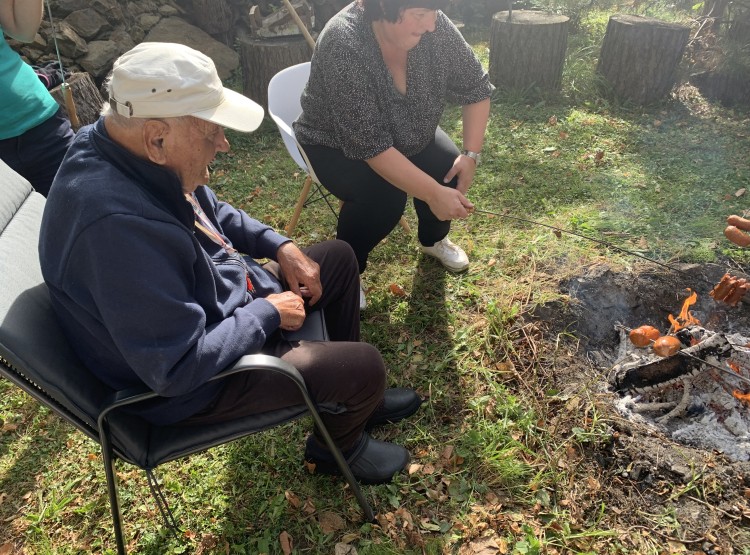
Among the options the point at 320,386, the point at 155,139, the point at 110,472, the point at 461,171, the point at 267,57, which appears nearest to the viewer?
the point at 155,139

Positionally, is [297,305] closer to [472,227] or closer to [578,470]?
[578,470]

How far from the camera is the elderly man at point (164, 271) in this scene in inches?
58.7

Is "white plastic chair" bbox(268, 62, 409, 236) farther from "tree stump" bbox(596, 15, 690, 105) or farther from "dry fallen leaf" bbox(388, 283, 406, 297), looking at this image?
"tree stump" bbox(596, 15, 690, 105)

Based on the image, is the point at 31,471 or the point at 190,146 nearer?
the point at 190,146

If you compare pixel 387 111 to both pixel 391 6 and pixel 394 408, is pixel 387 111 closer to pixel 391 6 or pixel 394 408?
pixel 391 6

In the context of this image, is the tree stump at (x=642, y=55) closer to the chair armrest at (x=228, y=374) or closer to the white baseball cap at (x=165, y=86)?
the white baseball cap at (x=165, y=86)

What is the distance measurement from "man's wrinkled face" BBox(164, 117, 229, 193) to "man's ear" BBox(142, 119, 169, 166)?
14mm

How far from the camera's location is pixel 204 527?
234 centimetres

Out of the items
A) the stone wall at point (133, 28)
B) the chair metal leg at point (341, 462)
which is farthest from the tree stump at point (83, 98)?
the chair metal leg at point (341, 462)

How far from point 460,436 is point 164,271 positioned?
1.71 m

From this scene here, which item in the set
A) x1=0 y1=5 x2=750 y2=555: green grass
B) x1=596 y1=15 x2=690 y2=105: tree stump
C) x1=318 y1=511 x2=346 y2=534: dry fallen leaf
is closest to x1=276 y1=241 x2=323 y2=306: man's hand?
x1=0 y1=5 x2=750 y2=555: green grass

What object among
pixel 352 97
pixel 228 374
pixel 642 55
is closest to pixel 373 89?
pixel 352 97

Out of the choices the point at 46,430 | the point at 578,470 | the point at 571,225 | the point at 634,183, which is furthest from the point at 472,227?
the point at 46,430

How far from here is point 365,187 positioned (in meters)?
2.92
